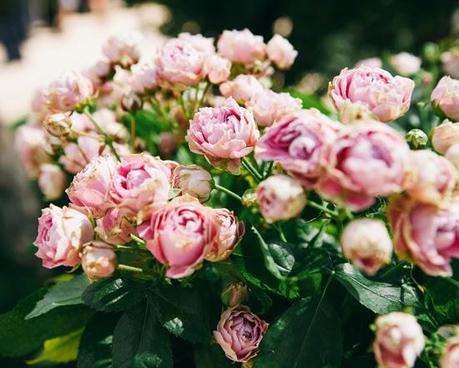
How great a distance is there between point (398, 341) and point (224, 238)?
0.52ft

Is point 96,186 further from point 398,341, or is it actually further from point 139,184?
point 398,341

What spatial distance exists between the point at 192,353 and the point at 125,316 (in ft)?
0.35

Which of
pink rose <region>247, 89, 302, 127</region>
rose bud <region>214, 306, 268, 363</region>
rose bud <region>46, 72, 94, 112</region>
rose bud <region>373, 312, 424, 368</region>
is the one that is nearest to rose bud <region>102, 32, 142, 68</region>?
rose bud <region>46, 72, 94, 112</region>

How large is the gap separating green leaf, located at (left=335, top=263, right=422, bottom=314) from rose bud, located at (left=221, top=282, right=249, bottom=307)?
0.27ft

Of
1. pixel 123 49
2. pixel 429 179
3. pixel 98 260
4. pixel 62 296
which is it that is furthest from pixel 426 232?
pixel 123 49

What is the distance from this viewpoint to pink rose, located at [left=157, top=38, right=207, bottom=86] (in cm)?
74

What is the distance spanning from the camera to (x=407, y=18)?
3.04 m

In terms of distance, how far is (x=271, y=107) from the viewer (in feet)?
2.11

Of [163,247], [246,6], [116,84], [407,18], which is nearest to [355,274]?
[163,247]

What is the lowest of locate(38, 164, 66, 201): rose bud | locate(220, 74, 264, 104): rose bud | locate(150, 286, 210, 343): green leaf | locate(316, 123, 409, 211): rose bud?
locate(38, 164, 66, 201): rose bud

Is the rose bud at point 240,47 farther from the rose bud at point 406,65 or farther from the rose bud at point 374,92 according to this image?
A: the rose bud at point 406,65

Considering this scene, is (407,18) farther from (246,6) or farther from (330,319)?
(330,319)

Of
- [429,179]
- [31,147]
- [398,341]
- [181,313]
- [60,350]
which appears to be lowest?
[60,350]

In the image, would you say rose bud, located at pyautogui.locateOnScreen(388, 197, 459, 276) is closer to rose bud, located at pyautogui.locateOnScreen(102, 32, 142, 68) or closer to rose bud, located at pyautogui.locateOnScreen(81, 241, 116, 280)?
rose bud, located at pyautogui.locateOnScreen(81, 241, 116, 280)
